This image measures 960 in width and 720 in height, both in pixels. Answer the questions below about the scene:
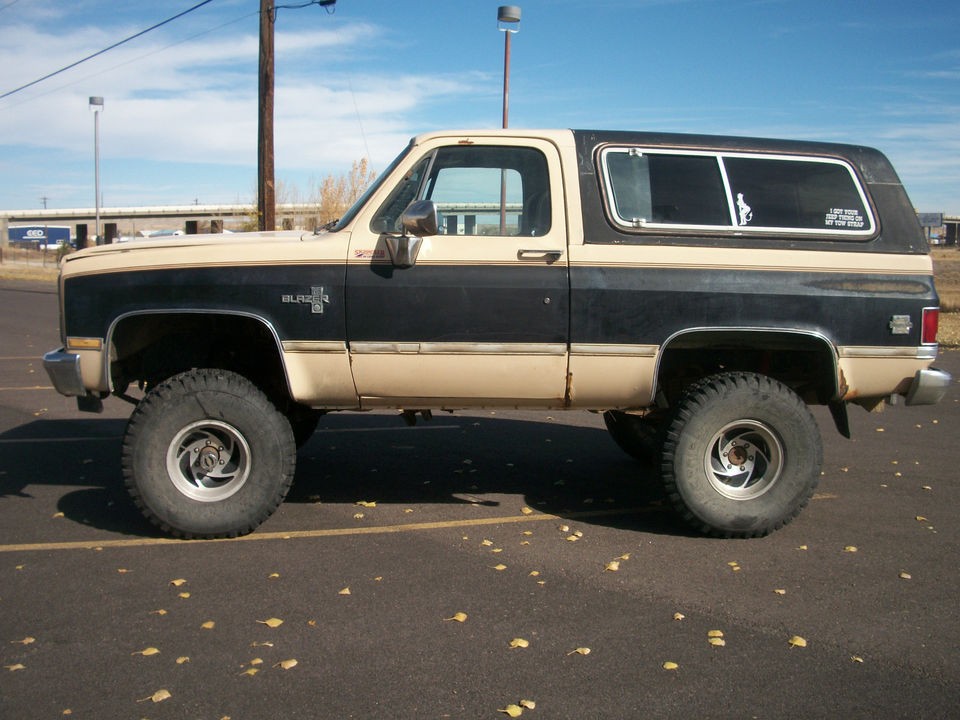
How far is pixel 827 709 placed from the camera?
3.57 meters

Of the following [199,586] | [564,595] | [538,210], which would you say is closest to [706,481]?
[564,595]

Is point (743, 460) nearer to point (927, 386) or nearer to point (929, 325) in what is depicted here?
point (927, 386)

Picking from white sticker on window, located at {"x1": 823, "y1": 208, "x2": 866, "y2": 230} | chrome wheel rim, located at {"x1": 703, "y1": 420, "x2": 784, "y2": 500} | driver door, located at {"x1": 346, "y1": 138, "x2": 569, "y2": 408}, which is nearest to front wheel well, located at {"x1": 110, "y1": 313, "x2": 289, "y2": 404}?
driver door, located at {"x1": 346, "y1": 138, "x2": 569, "y2": 408}

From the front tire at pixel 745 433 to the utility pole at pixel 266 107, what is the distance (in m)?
11.7

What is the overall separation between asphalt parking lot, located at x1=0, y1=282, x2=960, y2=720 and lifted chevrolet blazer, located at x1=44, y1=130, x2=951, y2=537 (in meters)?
0.49

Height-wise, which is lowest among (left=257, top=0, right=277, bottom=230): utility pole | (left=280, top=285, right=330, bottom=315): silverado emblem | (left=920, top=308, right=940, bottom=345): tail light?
(left=920, top=308, right=940, bottom=345): tail light

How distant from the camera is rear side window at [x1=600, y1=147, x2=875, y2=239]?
5.61 meters

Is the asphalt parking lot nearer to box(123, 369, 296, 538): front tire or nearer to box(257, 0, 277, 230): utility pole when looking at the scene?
box(123, 369, 296, 538): front tire

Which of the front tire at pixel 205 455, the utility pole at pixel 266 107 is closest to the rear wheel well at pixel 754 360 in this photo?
the front tire at pixel 205 455

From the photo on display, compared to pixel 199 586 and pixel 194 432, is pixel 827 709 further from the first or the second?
pixel 194 432

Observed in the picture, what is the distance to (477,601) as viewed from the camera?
180 inches

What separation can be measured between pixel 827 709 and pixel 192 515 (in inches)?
140

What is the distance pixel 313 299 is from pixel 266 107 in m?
11.7

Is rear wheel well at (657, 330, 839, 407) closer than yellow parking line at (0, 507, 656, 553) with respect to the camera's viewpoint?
No
